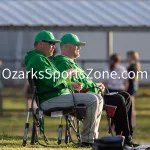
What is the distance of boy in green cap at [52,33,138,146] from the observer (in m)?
11.0

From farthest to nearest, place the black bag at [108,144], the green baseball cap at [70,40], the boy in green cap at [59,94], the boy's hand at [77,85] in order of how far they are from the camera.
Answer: the green baseball cap at [70,40], the boy's hand at [77,85], the boy in green cap at [59,94], the black bag at [108,144]

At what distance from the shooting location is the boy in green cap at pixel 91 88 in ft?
36.0

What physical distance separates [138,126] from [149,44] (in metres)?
12.5

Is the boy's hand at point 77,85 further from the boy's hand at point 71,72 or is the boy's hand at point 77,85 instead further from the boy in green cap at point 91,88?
the boy in green cap at point 91,88

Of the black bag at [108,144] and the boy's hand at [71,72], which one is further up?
the boy's hand at [71,72]

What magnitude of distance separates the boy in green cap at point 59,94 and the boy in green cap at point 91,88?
1.19 ft

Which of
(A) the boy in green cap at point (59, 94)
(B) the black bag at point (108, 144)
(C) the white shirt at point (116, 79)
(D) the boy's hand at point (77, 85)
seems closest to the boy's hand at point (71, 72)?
(A) the boy in green cap at point (59, 94)

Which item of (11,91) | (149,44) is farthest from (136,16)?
(149,44)

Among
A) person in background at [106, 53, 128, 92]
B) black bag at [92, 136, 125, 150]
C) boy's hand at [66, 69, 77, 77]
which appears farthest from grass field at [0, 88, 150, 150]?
black bag at [92, 136, 125, 150]

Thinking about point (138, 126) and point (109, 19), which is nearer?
point (109, 19)

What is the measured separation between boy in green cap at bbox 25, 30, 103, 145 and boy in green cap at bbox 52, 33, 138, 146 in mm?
363

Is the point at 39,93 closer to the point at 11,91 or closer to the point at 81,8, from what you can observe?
the point at 81,8

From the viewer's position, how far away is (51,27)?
16344mm

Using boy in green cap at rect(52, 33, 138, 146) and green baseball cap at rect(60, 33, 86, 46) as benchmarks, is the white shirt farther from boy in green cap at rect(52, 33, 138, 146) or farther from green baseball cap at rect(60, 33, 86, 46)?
green baseball cap at rect(60, 33, 86, 46)
